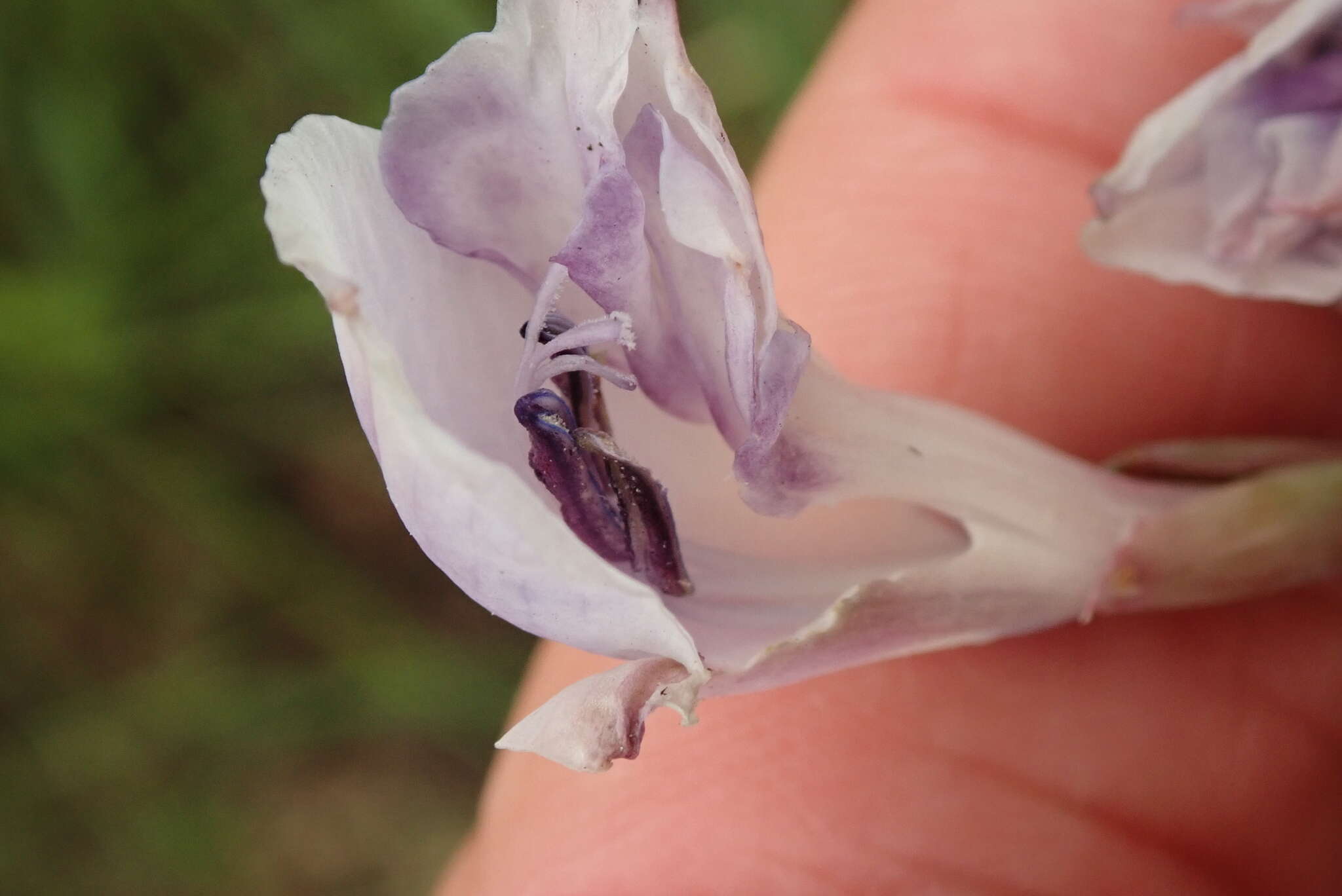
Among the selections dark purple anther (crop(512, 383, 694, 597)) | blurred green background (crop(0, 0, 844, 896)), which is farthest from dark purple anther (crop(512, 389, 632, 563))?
blurred green background (crop(0, 0, 844, 896))

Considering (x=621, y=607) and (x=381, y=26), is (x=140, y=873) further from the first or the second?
(x=621, y=607)

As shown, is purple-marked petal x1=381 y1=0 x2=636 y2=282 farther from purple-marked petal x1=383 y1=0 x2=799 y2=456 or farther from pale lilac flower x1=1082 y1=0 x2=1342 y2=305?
pale lilac flower x1=1082 y1=0 x2=1342 y2=305

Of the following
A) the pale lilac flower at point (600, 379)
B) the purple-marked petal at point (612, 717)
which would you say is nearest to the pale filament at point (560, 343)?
the pale lilac flower at point (600, 379)

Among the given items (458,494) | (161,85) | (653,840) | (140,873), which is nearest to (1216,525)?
(653,840)

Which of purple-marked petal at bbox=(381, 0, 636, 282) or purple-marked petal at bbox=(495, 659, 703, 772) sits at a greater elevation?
purple-marked petal at bbox=(381, 0, 636, 282)

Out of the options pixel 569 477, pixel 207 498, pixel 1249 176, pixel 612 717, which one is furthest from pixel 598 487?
pixel 207 498

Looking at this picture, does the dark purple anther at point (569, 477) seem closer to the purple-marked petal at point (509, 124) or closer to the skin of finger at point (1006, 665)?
the purple-marked petal at point (509, 124)
